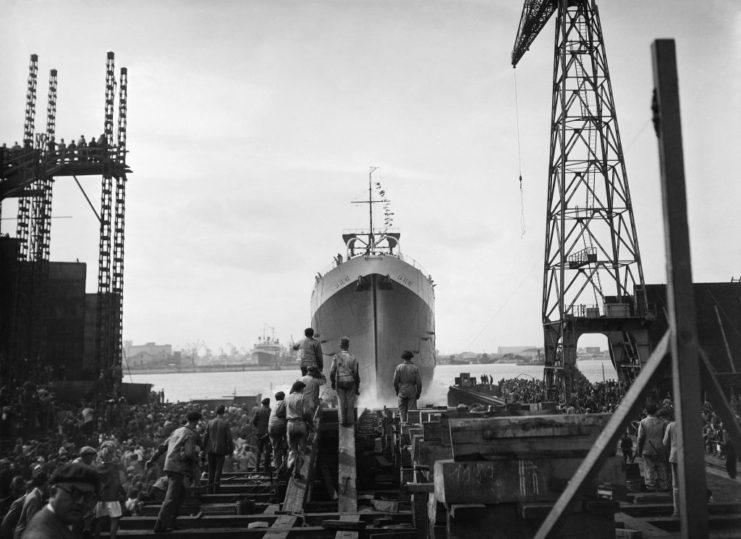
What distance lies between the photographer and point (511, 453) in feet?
15.5

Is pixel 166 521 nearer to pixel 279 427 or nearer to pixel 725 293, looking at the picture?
pixel 279 427

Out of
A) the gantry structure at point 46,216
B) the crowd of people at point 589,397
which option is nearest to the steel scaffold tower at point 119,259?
the gantry structure at point 46,216

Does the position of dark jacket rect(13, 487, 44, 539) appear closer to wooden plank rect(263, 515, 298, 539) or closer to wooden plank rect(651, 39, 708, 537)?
wooden plank rect(263, 515, 298, 539)

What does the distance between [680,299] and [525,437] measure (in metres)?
2.00

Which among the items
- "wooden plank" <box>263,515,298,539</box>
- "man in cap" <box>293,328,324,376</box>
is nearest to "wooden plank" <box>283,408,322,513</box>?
"wooden plank" <box>263,515,298,539</box>

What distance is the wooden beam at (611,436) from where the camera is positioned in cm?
320

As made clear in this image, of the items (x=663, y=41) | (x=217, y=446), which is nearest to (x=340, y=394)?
(x=217, y=446)

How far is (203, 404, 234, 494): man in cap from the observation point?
1080 cm

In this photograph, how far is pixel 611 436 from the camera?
3307 millimetres

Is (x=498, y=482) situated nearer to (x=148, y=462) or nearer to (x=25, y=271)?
(x=148, y=462)

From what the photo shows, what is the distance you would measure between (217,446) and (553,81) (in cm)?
2462

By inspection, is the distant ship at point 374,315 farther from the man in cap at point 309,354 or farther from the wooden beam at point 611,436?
the wooden beam at point 611,436

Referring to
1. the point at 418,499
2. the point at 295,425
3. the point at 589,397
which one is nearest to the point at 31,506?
the point at 295,425

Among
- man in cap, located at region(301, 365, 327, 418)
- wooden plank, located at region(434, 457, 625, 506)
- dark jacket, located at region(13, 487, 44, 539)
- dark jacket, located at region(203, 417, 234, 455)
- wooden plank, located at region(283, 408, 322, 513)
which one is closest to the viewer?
→ wooden plank, located at region(434, 457, 625, 506)
